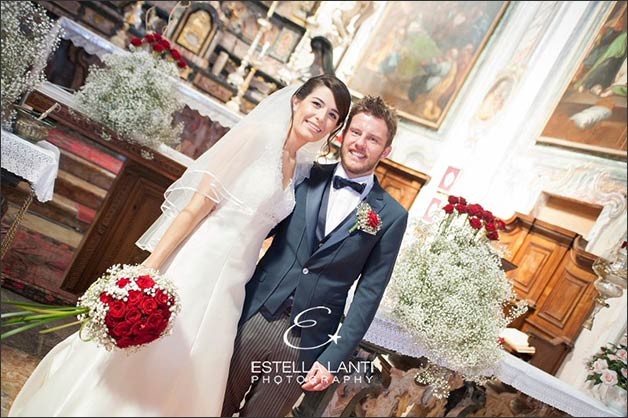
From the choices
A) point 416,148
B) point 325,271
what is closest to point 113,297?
point 325,271

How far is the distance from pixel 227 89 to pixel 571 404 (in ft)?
23.7

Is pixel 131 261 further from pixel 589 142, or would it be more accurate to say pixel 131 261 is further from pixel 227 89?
pixel 589 142

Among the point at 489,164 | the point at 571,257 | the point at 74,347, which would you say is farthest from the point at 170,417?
the point at 489,164

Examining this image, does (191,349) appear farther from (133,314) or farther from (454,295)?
(454,295)

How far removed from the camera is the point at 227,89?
9.07 m

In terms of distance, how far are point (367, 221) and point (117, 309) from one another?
3.57ft

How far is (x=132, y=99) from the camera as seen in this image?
172 inches

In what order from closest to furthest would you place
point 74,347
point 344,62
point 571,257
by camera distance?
point 74,347
point 571,257
point 344,62

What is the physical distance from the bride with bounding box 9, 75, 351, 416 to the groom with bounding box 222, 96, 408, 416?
0.11 meters

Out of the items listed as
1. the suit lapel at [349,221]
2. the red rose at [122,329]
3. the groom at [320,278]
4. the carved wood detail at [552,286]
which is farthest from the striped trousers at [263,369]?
the carved wood detail at [552,286]

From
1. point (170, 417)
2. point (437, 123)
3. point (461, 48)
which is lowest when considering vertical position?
point (170, 417)

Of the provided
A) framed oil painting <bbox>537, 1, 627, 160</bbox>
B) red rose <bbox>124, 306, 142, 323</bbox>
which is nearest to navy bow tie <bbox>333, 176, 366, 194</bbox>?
red rose <bbox>124, 306, 142, 323</bbox>

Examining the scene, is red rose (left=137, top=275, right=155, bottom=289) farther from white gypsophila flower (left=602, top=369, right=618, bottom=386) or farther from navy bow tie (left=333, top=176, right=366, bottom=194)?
→ white gypsophila flower (left=602, top=369, right=618, bottom=386)

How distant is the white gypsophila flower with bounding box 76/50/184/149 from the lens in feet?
13.9
